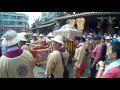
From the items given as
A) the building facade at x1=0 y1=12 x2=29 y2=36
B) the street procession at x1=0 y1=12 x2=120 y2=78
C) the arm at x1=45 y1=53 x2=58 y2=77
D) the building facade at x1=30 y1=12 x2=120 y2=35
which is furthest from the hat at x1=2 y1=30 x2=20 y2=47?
the building facade at x1=30 y1=12 x2=120 y2=35

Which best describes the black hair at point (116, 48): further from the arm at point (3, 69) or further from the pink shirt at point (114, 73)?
the arm at point (3, 69)

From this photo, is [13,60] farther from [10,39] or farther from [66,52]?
[66,52]

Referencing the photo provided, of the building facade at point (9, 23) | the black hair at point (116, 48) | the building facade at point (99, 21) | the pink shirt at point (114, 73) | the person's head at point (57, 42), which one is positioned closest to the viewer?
the pink shirt at point (114, 73)

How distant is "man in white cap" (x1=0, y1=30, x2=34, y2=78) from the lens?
271 centimetres

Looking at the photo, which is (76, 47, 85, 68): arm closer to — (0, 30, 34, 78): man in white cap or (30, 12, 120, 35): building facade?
(0, 30, 34, 78): man in white cap

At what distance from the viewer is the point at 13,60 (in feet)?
8.95

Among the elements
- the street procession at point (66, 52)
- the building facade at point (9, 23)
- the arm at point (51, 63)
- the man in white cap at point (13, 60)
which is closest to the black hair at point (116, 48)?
the street procession at point (66, 52)

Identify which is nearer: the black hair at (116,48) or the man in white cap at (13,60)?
the black hair at (116,48)

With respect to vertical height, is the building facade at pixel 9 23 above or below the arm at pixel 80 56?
above

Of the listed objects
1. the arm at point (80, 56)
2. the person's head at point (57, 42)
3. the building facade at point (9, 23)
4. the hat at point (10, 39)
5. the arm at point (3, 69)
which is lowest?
the arm at point (80, 56)

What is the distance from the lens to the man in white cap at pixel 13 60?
8.89 feet

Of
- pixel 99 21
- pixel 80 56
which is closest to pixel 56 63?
pixel 80 56
